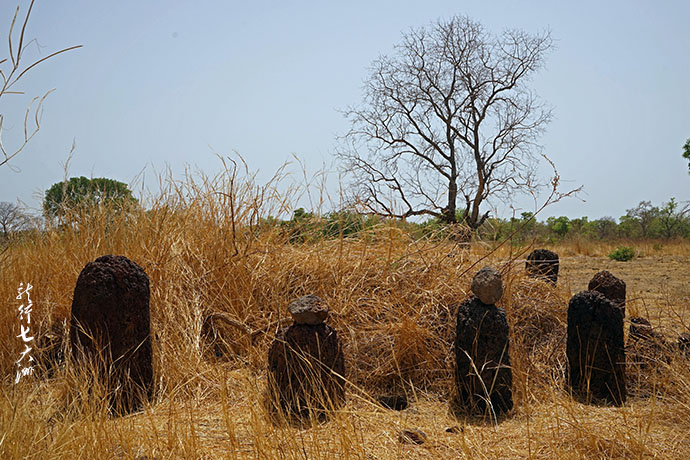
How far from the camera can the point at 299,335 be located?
2.71m

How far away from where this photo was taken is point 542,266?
15.9ft

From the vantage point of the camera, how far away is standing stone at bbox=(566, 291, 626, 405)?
9.50ft

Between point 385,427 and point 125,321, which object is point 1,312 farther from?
point 385,427

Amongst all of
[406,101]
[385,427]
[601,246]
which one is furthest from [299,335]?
[601,246]

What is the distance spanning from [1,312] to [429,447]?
9.62ft

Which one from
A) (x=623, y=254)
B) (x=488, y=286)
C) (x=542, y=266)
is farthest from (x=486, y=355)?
(x=623, y=254)

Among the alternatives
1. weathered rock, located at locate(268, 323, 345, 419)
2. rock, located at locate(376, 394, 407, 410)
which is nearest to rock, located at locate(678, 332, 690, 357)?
rock, located at locate(376, 394, 407, 410)

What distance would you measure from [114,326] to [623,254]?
10.3 meters

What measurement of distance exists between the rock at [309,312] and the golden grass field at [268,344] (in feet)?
1.11

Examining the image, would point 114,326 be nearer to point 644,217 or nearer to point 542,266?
point 542,266

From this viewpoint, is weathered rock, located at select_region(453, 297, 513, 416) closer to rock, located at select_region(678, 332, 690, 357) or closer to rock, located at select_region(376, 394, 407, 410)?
rock, located at select_region(376, 394, 407, 410)

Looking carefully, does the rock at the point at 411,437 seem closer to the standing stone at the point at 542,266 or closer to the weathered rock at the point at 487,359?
the weathered rock at the point at 487,359

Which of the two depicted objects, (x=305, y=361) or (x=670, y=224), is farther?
(x=670, y=224)

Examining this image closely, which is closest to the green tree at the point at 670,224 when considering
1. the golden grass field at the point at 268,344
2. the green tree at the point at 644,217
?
the green tree at the point at 644,217
